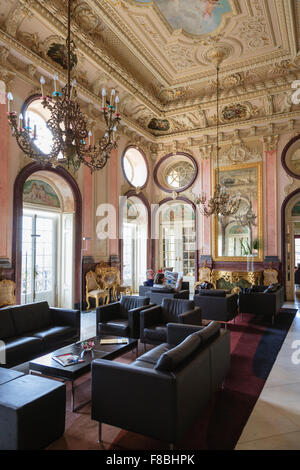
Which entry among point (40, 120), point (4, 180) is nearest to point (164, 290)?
point (4, 180)

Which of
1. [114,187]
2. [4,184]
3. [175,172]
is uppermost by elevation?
[175,172]

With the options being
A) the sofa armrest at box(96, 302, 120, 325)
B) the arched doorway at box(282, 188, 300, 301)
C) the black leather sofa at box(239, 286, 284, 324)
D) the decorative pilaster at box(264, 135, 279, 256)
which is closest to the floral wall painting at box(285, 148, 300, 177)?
the decorative pilaster at box(264, 135, 279, 256)

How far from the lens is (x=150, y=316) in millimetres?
5395

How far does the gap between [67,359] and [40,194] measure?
4.97 metres

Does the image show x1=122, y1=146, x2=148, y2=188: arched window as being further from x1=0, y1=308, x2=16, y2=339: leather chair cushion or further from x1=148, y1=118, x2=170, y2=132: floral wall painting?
x1=0, y1=308, x2=16, y2=339: leather chair cushion

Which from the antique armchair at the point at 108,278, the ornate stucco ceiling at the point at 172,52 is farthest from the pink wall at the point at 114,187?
the ornate stucco ceiling at the point at 172,52

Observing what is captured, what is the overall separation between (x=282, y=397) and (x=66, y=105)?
170 inches

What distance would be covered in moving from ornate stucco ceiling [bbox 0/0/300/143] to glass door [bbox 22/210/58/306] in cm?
315

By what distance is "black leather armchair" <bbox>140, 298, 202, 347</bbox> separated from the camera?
5098mm

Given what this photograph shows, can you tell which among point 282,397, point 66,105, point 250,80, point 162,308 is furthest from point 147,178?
point 282,397

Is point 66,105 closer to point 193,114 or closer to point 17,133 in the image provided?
point 17,133

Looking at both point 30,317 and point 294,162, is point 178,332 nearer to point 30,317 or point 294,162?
point 30,317

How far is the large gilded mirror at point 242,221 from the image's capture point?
1032 cm

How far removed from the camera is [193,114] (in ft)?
35.2
